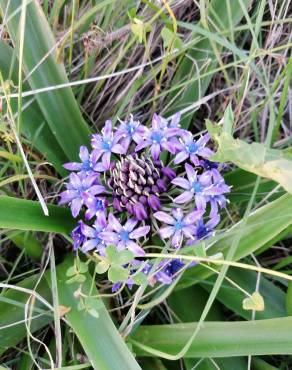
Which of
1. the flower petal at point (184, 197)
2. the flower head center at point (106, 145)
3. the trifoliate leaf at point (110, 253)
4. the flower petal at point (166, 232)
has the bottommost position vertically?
the flower petal at point (166, 232)

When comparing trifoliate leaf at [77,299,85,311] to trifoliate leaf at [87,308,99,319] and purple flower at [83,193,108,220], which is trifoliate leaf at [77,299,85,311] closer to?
trifoliate leaf at [87,308,99,319]

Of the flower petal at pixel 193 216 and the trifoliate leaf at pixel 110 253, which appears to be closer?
the trifoliate leaf at pixel 110 253

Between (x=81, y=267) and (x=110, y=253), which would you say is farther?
(x=81, y=267)

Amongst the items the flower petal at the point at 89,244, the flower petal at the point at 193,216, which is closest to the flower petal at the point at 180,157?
the flower petal at the point at 193,216

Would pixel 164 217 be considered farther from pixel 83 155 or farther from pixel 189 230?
pixel 83 155

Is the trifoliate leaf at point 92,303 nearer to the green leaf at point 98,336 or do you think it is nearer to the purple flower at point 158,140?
the green leaf at point 98,336

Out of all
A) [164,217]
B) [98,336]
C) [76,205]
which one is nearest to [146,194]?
[164,217]

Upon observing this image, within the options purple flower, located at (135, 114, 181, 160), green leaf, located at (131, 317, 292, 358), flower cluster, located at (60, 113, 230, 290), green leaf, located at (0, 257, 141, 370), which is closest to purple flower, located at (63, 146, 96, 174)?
flower cluster, located at (60, 113, 230, 290)
